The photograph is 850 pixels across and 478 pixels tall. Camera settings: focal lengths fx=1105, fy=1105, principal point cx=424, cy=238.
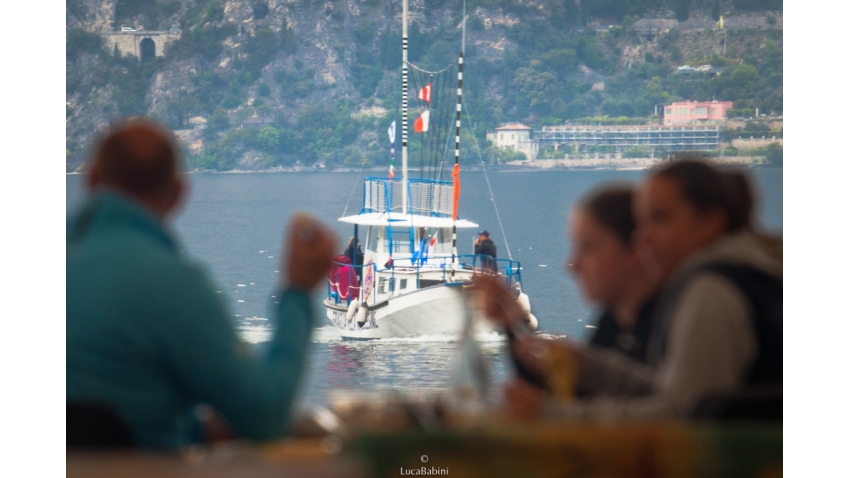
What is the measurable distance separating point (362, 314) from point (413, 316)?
107cm

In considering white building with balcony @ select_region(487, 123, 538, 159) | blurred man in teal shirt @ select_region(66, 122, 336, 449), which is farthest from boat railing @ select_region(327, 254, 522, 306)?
blurred man in teal shirt @ select_region(66, 122, 336, 449)

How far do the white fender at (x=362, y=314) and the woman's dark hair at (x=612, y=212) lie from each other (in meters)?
16.1

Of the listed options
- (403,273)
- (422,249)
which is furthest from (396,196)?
(403,273)

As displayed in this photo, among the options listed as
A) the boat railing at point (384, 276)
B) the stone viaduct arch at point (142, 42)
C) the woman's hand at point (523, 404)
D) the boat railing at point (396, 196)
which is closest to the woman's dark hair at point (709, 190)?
the woman's hand at point (523, 404)

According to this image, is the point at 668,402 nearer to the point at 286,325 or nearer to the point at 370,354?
the point at 286,325

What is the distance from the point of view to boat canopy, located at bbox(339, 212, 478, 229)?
1625 cm

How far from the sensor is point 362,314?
57.9 feet

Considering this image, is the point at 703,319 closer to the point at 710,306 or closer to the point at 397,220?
the point at 710,306

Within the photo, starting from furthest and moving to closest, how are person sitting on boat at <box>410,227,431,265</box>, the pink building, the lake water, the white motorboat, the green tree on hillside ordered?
person sitting on boat at <box>410,227,431,265</box>
the white motorboat
the lake water
the pink building
the green tree on hillside

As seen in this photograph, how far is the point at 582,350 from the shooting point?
1.27m

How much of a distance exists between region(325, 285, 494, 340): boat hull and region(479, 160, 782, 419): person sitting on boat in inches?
576

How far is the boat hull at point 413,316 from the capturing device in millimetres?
16703

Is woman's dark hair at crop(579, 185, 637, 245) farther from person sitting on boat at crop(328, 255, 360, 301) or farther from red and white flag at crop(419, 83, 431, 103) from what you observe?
red and white flag at crop(419, 83, 431, 103)

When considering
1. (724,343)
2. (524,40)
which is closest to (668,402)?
(724,343)
